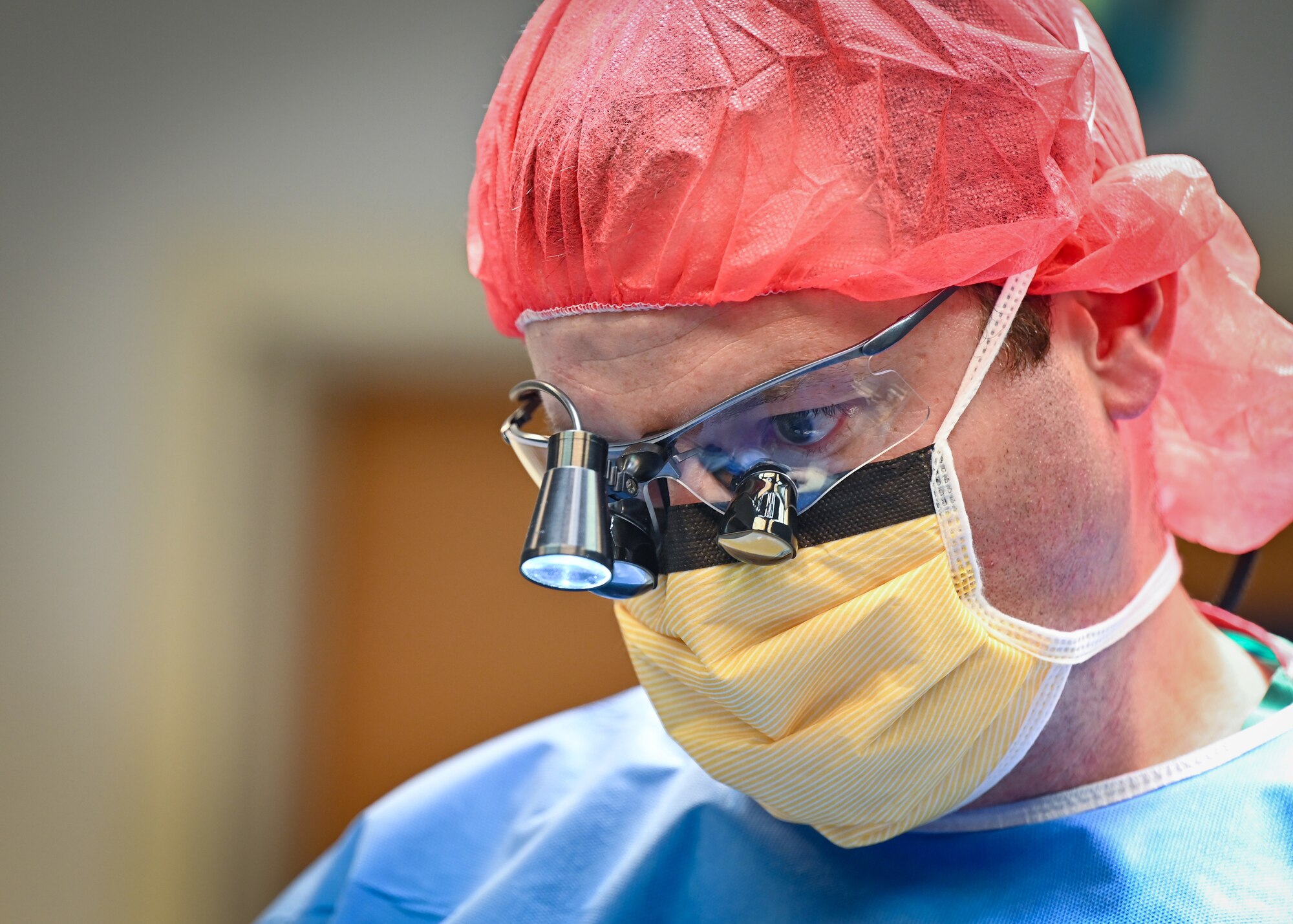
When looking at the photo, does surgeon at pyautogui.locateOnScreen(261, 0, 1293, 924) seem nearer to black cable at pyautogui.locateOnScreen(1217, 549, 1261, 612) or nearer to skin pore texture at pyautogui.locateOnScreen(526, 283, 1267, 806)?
skin pore texture at pyautogui.locateOnScreen(526, 283, 1267, 806)

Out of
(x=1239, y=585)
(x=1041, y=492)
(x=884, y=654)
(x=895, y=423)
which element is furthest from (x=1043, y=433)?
(x=1239, y=585)

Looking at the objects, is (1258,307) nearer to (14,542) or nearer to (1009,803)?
(1009,803)

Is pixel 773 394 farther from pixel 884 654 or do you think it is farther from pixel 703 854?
pixel 703 854

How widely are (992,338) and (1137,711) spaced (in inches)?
18.7

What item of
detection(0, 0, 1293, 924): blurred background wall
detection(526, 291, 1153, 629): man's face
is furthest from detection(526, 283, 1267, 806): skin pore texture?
detection(0, 0, 1293, 924): blurred background wall

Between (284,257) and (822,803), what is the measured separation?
103 inches

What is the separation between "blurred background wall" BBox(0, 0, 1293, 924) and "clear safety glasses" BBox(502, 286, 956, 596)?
1.31 m

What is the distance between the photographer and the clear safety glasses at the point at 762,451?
1038 millimetres

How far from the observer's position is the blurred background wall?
8.23ft

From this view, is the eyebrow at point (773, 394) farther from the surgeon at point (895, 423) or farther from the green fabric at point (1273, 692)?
the green fabric at point (1273, 692)

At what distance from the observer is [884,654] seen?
108cm

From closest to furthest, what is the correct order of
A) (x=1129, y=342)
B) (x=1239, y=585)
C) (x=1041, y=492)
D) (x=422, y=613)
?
(x=1041, y=492)
(x=1129, y=342)
(x=1239, y=585)
(x=422, y=613)

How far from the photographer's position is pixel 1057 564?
1.12 m

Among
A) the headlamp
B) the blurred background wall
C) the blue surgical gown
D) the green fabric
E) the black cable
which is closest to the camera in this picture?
the headlamp
